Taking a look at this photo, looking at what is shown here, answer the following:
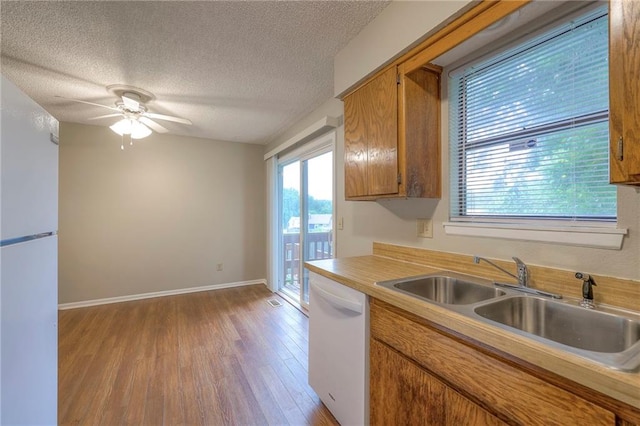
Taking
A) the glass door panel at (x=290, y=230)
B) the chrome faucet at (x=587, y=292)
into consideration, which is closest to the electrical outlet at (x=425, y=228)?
the chrome faucet at (x=587, y=292)

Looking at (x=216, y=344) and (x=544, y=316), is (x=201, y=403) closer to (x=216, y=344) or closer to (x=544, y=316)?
(x=216, y=344)

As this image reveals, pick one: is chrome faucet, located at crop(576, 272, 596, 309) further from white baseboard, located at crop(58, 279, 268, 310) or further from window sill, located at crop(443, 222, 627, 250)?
white baseboard, located at crop(58, 279, 268, 310)

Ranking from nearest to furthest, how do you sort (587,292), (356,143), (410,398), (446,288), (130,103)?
(587,292) < (410,398) < (446,288) < (356,143) < (130,103)

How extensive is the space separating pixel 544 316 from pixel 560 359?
0.51 m

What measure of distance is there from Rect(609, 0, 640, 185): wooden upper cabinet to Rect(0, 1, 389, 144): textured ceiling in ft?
3.75

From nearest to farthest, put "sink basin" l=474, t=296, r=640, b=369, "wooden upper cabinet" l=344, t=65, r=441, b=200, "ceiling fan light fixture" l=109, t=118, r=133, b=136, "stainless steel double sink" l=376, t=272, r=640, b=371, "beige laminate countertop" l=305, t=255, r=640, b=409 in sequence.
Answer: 1. "beige laminate countertop" l=305, t=255, r=640, b=409
2. "stainless steel double sink" l=376, t=272, r=640, b=371
3. "sink basin" l=474, t=296, r=640, b=369
4. "wooden upper cabinet" l=344, t=65, r=441, b=200
5. "ceiling fan light fixture" l=109, t=118, r=133, b=136

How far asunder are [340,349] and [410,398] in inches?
18.8

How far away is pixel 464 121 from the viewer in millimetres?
1546

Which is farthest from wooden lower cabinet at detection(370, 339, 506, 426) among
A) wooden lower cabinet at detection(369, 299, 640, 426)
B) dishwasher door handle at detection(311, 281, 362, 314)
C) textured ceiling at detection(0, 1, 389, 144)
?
textured ceiling at detection(0, 1, 389, 144)

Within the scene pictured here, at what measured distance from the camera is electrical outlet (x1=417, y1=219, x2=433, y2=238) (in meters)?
1.66

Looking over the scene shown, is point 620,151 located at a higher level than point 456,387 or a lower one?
higher

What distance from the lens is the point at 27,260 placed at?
3.35ft

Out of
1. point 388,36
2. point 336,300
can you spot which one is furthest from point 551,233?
point 388,36

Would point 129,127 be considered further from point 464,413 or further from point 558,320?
point 558,320
